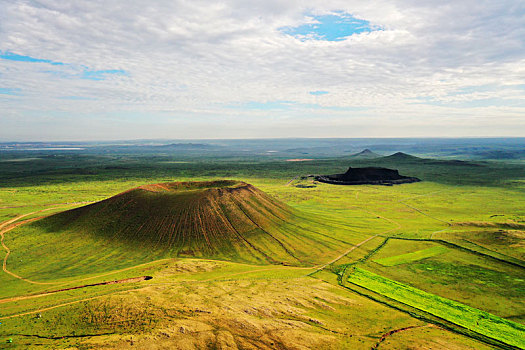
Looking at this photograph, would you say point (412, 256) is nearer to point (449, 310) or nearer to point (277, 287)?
point (449, 310)

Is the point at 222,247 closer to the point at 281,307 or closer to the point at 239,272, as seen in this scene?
the point at 239,272

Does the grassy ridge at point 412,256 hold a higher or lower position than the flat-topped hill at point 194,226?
lower

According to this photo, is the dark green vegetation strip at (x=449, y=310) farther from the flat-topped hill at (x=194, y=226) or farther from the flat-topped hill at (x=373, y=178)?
the flat-topped hill at (x=373, y=178)

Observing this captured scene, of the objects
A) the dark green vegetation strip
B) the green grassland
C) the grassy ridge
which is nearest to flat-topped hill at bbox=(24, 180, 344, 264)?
the green grassland

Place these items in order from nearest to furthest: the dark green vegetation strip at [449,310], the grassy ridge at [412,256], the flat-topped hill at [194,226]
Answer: the dark green vegetation strip at [449,310] < the grassy ridge at [412,256] < the flat-topped hill at [194,226]

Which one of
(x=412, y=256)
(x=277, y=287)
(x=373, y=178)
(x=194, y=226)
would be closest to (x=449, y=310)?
(x=412, y=256)

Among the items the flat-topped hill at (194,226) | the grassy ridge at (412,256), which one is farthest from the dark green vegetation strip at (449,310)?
the flat-topped hill at (194,226)

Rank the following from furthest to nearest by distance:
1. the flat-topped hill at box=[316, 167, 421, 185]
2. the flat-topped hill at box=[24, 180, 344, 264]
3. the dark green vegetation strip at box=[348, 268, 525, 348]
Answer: the flat-topped hill at box=[316, 167, 421, 185], the flat-topped hill at box=[24, 180, 344, 264], the dark green vegetation strip at box=[348, 268, 525, 348]

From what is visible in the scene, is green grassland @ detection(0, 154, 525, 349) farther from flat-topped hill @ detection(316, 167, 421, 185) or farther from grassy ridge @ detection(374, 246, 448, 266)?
flat-topped hill @ detection(316, 167, 421, 185)
